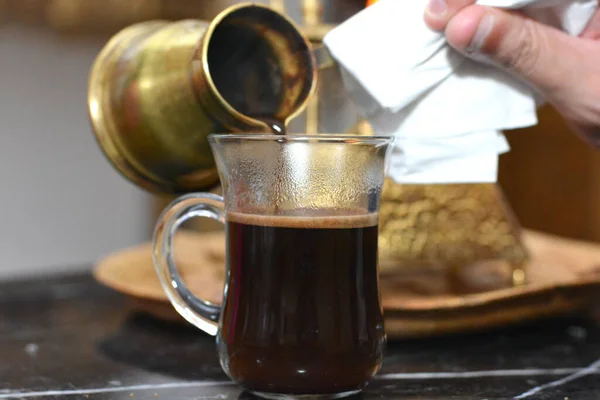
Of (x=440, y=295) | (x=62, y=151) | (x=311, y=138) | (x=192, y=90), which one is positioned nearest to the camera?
(x=311, y=138)

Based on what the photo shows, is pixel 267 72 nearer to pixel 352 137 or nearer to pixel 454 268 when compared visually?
pixel 352 137

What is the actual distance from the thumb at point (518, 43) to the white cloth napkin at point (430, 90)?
0.02 m

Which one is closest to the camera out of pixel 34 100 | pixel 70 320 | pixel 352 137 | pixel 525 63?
pixel 352 137

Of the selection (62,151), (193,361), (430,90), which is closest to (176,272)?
(193,361)

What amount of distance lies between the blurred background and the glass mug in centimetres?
132

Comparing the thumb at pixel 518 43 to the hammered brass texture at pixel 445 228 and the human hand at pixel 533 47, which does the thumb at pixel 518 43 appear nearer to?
the human hand at pixel 533 47

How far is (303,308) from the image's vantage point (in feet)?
1.56

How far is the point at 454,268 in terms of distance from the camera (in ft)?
2.81

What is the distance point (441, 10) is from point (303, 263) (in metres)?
0.24

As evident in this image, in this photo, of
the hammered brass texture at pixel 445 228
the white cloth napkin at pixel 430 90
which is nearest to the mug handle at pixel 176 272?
A: the white cloth napkin at pixel 430 90

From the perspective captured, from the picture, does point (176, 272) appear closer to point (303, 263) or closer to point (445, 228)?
point (303, 263)

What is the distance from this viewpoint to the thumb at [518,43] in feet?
1.84

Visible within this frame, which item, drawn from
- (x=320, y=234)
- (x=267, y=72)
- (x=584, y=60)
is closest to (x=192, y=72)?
(x=267, y=72)

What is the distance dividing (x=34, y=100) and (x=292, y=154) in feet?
5.55
